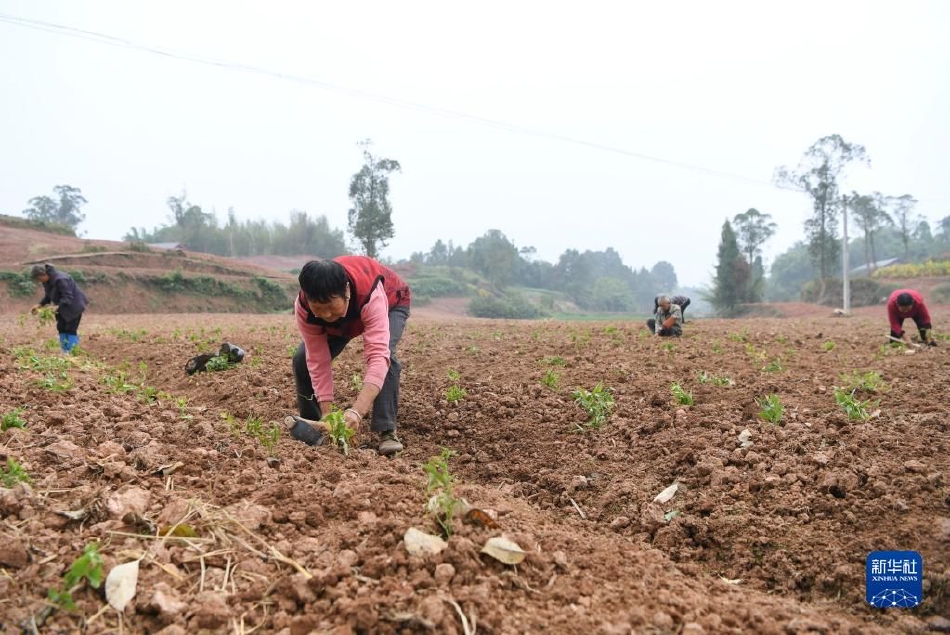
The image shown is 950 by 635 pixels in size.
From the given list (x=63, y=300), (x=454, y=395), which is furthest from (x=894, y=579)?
(x=63, y=300)

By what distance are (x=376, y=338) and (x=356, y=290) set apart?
0.29 metres

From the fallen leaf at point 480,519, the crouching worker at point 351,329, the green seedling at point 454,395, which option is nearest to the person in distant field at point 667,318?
the green seedling at point 454,395

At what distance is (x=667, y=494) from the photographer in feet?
9.38

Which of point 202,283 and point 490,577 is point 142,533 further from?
point 202,283

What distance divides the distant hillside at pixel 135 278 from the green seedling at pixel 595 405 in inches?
1016

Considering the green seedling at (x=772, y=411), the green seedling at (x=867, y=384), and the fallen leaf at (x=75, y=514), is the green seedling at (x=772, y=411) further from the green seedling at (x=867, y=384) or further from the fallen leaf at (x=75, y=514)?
the fallen leaf at (x=75, y=514)

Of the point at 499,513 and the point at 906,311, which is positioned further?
the point at 906,311

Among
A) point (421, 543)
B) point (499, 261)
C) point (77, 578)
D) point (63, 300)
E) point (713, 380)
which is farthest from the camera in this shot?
point (499, 261)

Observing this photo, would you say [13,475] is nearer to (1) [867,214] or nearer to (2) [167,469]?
(2) [167,469]

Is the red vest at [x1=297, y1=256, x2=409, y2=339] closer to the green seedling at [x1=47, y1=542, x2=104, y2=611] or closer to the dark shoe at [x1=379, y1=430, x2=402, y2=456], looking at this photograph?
the dark shoe at [x1=379, y1=430, x2=402, y2=456]

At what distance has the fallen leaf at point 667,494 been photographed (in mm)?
2824

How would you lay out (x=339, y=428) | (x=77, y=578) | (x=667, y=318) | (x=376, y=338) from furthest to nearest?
(x=667, y=318) < (x=376, y=338) < (x=339, y=428) < (x=77, y=578)

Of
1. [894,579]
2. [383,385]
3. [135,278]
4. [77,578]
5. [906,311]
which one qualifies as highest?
[135,278]

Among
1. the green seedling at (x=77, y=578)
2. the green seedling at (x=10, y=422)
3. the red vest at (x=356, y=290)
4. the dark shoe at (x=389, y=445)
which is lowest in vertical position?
the dark shoe at (x=389, y=445)
